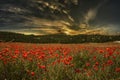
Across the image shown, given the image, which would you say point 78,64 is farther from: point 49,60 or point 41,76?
point 41,76

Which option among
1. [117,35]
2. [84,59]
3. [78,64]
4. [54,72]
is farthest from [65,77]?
[117,35]

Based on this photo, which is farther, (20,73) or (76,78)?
(20,73)

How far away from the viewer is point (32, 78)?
23.8 ft

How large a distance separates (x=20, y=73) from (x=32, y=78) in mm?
365

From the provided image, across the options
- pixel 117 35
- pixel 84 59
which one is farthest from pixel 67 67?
pixel 117 35

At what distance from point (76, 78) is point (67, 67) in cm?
108

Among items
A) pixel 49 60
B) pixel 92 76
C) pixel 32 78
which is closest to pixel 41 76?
pixel 32 78

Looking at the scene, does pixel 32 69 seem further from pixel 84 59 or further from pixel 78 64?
pixel 84 59

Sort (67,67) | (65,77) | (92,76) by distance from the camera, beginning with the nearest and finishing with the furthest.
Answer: (92,76), (65,77), (67,67)

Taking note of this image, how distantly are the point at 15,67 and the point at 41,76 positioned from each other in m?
0.83

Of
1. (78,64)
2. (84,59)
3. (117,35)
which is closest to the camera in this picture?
(78,64)

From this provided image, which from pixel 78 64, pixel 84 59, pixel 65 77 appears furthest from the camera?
pixel 84 59

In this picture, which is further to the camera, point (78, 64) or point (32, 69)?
A: point (78, 64)

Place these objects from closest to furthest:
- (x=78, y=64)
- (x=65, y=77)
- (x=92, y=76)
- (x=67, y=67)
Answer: (x=92, y=76), (x=65, y=77), (x=67, y=67), (x=78, y=64)
